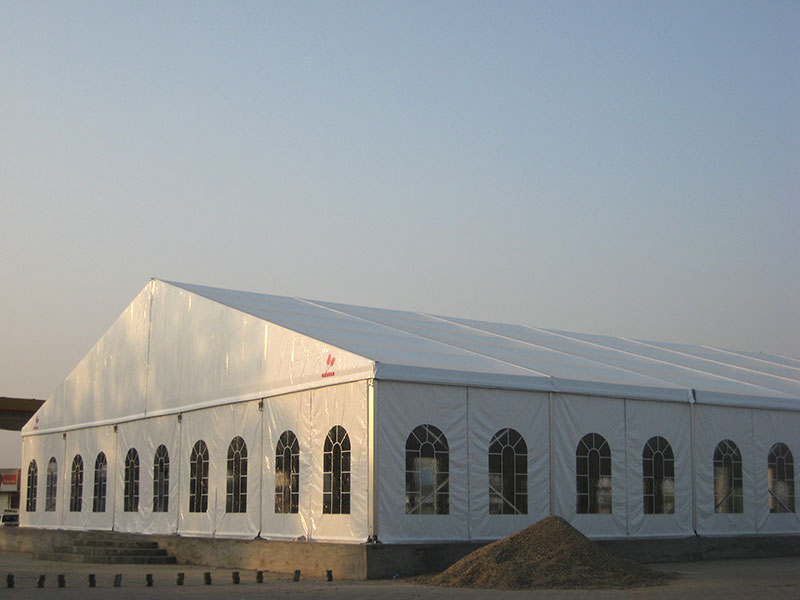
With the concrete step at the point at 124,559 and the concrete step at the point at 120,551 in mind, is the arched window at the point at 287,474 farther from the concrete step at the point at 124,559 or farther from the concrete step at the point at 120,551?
the concrete step at the point at 120,551

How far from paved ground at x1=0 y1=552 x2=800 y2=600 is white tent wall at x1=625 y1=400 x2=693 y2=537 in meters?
0.94

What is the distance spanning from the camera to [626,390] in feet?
74.0

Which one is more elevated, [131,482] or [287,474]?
[287,474]

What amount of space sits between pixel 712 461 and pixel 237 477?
1081 centimetres

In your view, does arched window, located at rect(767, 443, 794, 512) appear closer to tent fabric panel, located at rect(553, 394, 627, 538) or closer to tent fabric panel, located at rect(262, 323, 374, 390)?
tent fabric panel, located at rect(553, 394, 627, 538)

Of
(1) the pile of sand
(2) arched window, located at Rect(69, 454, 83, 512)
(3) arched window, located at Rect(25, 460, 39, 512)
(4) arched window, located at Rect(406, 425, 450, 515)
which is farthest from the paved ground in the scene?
(3) arched window, located at Rect(25, 460, 39, 512)

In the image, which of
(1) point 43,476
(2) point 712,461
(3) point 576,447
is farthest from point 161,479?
(2) point 712,461

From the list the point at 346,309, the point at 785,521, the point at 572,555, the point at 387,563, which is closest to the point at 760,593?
the point at 572,555

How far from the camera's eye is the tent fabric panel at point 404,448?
61.7ft

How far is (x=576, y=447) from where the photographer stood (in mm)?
21500

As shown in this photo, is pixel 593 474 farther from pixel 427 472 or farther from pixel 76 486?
pixel 76 486

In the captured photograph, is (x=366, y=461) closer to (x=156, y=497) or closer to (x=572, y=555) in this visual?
(x=572, y=555)

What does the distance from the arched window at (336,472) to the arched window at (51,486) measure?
15408 millimetres

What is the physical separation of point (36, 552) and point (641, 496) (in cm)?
1865
